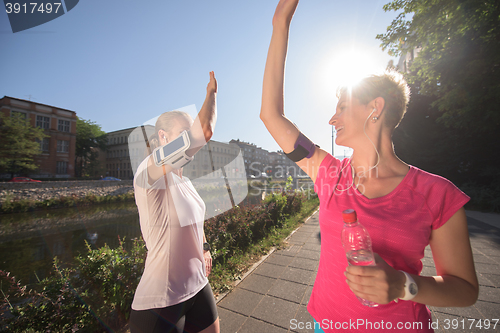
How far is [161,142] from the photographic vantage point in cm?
172

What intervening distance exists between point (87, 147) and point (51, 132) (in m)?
15.9

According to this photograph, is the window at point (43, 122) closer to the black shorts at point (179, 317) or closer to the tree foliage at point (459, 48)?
the tree foliage at point (459, 48)

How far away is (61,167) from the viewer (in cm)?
4394

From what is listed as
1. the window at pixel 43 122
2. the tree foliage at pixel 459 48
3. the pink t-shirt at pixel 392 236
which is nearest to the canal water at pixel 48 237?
the pink t-shirt at pixel 392 236

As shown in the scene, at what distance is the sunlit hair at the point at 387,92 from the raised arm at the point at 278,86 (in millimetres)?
401

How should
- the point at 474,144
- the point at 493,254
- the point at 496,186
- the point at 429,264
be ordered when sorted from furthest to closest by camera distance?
the point at 474,144, the point at 496,186, the point at 493,254, the point at 429,264

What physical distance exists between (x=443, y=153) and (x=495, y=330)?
18.2 m

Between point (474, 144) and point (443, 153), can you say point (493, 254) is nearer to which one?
point (474, 144)

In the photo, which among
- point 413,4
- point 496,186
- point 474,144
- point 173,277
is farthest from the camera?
point 474,144

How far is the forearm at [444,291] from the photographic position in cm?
89

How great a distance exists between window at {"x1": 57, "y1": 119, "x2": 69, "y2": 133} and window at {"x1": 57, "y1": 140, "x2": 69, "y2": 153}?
276 centimetres

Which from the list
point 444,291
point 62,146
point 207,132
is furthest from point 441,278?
point 62,146

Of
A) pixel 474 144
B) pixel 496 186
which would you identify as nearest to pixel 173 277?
pixel 496 186

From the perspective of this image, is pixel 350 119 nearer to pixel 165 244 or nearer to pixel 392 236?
pixel 392 236
